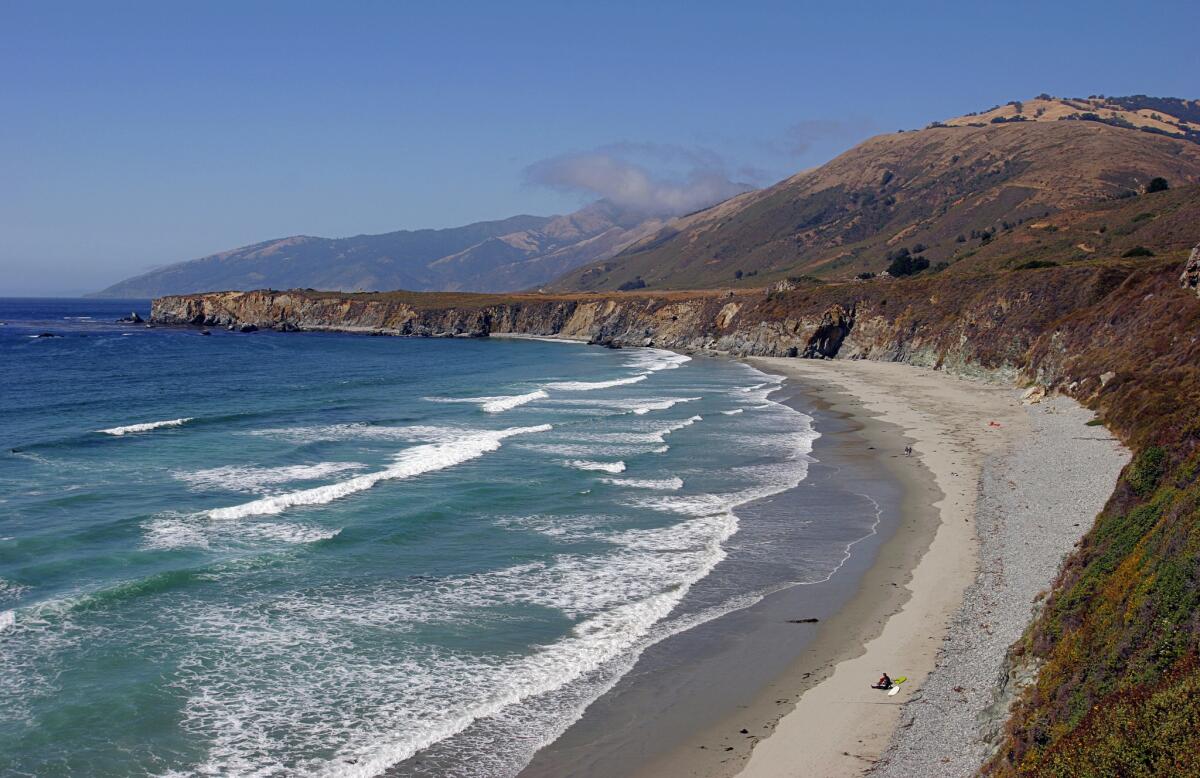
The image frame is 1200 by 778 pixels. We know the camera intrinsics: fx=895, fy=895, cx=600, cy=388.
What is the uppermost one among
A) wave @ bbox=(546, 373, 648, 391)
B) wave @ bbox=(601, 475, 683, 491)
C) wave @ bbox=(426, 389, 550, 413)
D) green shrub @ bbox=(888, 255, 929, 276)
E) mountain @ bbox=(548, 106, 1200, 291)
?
mountain @ bbox=(548, 106, 1200, 291)

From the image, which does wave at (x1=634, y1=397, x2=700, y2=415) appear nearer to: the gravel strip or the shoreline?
the shoreline

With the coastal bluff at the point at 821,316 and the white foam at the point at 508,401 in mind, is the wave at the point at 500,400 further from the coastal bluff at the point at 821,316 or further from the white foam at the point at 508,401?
the coastal bluff at the point at 821,316

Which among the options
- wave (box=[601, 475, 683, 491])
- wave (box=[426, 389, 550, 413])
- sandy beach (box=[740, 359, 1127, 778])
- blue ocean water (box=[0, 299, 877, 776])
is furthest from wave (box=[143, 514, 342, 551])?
wave (box=[426, 389, 550, 413])

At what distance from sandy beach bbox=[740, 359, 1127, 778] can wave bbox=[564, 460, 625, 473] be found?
11306mm

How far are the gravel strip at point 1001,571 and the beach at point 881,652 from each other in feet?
0.14

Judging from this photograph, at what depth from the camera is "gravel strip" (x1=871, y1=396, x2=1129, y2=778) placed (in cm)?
1273

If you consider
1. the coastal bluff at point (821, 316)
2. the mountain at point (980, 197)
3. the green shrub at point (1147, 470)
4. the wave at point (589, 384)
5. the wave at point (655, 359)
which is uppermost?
the mountain at point (980, 197)

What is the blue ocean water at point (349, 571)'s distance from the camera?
46.1 feet

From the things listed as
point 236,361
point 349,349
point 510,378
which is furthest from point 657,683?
point 349,349

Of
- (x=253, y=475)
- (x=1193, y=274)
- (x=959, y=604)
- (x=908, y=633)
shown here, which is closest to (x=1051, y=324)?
(x=1193, y=274)

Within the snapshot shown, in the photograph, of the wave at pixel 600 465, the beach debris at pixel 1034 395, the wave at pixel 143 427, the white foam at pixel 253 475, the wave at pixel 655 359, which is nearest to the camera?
the white foam at pixel 253 475

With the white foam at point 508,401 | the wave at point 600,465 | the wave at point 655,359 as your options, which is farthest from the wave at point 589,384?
the wave at point 600,465

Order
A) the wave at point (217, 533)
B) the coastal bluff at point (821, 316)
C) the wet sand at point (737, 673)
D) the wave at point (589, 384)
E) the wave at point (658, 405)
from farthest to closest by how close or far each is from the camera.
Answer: the wave at point (589, 384) → the coastal bluff at point (821, 316) → the wave at point (658, 405) → the wave at point (217, 533) → the wet sand at point (737, 673)

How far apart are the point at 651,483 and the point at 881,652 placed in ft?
50.2
